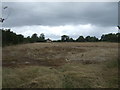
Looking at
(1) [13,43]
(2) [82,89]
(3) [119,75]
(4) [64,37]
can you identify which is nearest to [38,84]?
(2) [82,89]

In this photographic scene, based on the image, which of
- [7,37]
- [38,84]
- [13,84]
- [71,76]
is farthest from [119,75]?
[7,37]

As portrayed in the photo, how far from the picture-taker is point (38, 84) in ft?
32.3

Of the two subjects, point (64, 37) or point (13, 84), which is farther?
point (64, 37)

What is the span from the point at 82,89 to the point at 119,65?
18.4ft

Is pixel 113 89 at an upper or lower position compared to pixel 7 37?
lower

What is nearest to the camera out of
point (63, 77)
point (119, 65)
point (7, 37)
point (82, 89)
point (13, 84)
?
point (82, 89)

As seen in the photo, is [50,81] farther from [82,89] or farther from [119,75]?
[119,75]

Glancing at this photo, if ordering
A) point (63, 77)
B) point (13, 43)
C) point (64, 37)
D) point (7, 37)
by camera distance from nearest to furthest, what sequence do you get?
point (63, 77)
point (7, 37)
point (13, 43)
point (64, 37)

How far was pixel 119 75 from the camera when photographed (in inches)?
471

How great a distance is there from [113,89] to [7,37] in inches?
1228

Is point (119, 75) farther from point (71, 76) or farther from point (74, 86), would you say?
point (74, 86)

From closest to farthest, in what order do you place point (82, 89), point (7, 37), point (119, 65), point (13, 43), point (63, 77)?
point (82, 89)
point (63, 77)
point (119, 65)
point (7, 37)
point (13, 43)


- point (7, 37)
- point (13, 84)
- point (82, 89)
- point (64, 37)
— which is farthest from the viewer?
point (64, 37)

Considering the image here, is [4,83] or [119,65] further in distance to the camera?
[119,65]
